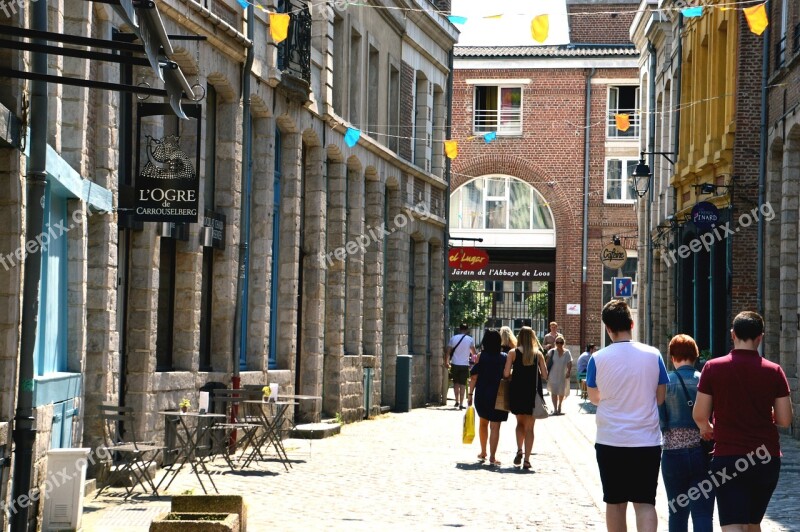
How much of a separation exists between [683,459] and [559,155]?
131ft

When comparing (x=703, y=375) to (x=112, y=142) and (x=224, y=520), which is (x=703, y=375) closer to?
(x=224, y=520)

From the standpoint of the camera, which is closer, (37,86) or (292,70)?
(37,86)

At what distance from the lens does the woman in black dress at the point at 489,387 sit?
16.9m

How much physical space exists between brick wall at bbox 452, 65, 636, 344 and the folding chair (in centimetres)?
3498

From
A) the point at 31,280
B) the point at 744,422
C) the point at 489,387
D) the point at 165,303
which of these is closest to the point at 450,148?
the point at 489,387

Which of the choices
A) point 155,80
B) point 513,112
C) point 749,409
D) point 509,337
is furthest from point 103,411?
point 513,112

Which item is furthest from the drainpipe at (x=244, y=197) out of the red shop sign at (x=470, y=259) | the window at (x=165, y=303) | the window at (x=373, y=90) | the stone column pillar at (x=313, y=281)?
the red shop sign at (x=470, y=259)

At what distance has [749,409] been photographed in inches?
331

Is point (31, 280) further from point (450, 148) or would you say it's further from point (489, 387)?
point (450, 148)

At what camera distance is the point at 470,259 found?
39188 millimetres

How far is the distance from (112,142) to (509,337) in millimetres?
5869

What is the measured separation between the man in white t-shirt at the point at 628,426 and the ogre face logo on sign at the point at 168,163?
19.2 feet

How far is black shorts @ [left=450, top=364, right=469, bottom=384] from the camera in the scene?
2977cm

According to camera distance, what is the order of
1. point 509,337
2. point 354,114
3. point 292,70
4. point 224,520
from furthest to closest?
point 354,114
point 292,70
point 509,337
point 224,520
